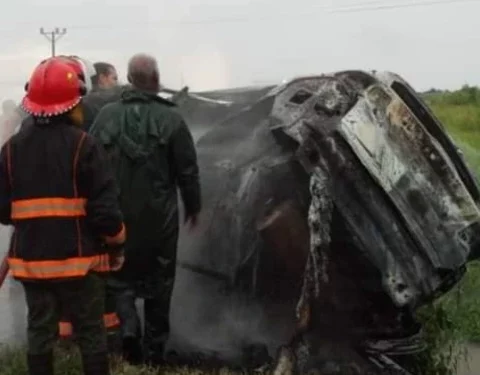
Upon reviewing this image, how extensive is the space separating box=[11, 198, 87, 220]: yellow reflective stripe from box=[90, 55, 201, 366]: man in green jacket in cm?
103

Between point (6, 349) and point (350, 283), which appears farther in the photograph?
point (6, 349)

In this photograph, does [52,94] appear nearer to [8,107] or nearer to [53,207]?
[53,207]

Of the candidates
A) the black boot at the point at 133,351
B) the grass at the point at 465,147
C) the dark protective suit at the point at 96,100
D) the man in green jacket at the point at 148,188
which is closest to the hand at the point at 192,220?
the man in green jacket at the point at 148,188

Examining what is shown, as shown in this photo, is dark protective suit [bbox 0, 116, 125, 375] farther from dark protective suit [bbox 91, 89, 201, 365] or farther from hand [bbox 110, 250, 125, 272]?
dark protective suit [bbox 91, 89, 201, 365]

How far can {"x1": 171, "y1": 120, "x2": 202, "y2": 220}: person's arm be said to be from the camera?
224 inches

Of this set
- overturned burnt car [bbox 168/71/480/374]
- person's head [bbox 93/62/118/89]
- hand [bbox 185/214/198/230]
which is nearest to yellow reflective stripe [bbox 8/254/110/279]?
hand [bbox 185/214/198/230]

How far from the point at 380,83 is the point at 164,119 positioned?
1.18 metres

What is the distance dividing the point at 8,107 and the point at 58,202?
8.99 ft

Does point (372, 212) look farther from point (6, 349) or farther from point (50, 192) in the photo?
point (6, 349)

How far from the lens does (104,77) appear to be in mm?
6902

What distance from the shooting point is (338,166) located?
18.1ft

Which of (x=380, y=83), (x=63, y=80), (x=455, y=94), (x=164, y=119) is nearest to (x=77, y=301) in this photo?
(x=63, y=80)

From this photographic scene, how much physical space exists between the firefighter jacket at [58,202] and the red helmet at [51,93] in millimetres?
59

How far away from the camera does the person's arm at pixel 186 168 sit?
5680mm
